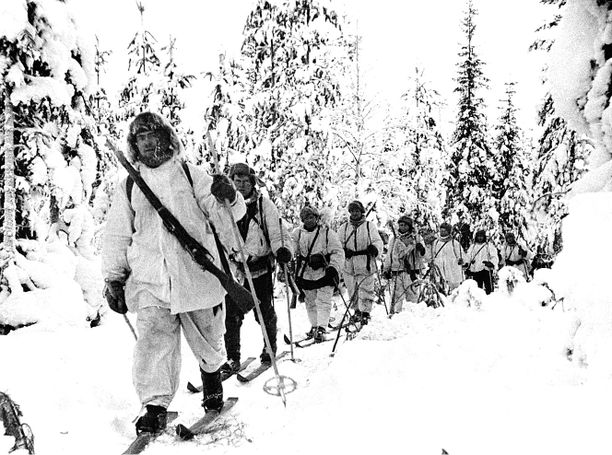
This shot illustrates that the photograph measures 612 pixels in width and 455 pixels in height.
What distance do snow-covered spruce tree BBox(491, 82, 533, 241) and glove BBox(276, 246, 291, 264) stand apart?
2240cm

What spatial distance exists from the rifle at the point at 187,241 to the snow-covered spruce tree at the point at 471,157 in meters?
24.4

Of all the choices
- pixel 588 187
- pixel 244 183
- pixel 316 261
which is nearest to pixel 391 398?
pixel 588 187

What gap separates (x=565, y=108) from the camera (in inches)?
126

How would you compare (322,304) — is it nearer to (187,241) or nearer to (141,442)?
(187,241)

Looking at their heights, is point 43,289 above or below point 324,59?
below

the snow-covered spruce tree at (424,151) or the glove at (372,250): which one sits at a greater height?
the snow-covered spruce tree at (424,151)

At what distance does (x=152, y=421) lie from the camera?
12.5 feet

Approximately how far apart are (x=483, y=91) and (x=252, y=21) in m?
15.7

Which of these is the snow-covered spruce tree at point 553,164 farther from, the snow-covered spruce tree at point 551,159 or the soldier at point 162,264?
the soldier at point 162,264

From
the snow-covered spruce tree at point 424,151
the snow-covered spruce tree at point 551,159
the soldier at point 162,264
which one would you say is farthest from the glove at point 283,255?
the snow-covered spruce tree at point 424,151

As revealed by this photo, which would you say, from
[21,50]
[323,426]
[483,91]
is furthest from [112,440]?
[483,91]

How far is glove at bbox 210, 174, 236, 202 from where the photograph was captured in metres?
3.91

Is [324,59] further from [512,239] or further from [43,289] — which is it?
[43,289]

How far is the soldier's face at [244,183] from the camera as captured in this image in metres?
5.95
